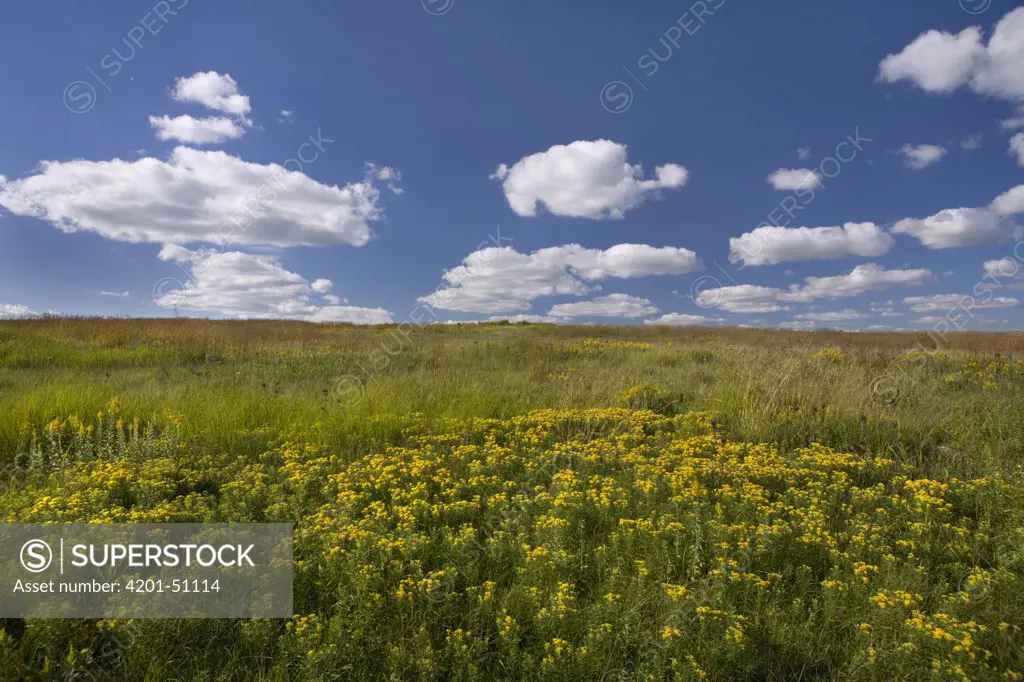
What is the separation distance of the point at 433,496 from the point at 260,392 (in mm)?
5307

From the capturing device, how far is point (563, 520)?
3555 millimetres

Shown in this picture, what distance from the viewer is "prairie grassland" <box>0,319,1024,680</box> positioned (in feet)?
8.37


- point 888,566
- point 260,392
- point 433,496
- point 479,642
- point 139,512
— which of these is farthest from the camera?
point 260,392

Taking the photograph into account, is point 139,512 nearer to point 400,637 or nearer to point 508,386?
point 400,637

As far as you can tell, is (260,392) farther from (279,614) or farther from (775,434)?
(775,434)

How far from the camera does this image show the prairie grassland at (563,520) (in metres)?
2.55

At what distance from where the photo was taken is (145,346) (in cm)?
1505

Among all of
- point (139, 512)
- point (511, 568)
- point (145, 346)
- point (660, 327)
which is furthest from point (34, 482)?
point (660, 327)

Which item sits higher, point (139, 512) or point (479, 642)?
point (139, 512)

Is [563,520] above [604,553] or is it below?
above

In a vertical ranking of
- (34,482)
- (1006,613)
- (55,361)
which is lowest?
(1006,613)

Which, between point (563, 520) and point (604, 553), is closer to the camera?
point (604, 553)

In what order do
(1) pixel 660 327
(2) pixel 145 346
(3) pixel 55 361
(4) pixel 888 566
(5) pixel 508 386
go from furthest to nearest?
(1) pixel 660 327 < (2) pixel 145 346 < (3) pixel 55 361 < (5) pixel 508 386 < (4) pixel 888 566

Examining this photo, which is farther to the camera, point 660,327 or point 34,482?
point 660,327
